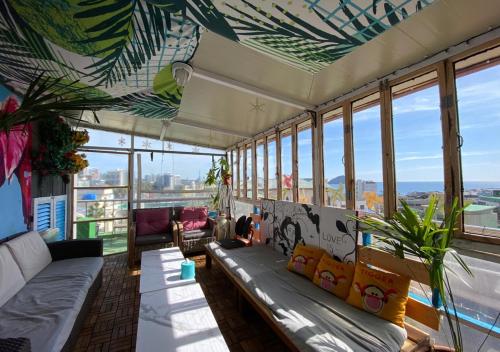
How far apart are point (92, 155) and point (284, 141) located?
4.11m

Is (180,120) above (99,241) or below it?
above

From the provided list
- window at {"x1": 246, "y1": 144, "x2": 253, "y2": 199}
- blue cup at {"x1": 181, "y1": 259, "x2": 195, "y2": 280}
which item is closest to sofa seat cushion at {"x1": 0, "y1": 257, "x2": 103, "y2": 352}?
blue cup at {"x1": 181, "y1": 259, "x2": 195, "y2": 280}

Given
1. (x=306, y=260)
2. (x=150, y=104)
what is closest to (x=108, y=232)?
(x=150, y=104)

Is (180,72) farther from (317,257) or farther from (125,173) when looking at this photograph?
(125,173)

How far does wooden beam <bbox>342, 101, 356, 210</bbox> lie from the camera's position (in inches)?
107

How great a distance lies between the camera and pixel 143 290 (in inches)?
79.3

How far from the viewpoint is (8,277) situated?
1.86 metres

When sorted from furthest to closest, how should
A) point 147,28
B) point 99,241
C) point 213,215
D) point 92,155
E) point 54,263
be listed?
point 213,215
point 92,155
point 99,241
point 54,263
point 147,28

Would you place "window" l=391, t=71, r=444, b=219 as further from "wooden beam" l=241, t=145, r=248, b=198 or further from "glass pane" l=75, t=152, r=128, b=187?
"glass pane" l=75, t=152, r=128, b=187

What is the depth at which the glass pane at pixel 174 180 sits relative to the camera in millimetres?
5137

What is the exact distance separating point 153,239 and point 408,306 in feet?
12.3

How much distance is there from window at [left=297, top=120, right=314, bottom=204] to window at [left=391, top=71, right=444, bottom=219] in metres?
1.33

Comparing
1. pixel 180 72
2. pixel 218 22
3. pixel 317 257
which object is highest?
pixel 180 72

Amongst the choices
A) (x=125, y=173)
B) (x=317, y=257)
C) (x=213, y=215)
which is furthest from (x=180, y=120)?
(x=317, y=257)
